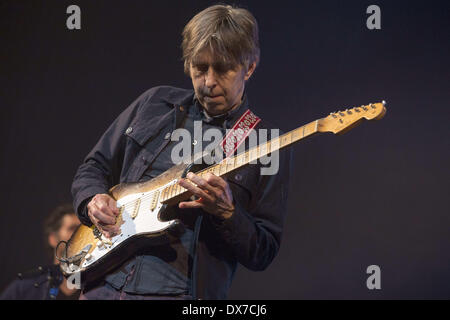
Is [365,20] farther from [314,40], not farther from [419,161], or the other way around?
[419,161]

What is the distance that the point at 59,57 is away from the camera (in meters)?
3.55

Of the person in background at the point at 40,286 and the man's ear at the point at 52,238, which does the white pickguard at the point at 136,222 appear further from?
the man's ear at the point at 52,238

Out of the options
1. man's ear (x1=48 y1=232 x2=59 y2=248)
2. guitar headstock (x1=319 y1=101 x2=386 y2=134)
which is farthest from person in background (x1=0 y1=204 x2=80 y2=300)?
guitar headstock (x1=319 y1=101 x2=386 y2=134)

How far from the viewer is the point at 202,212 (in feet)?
6.41

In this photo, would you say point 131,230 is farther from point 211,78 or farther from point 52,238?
point 52,238

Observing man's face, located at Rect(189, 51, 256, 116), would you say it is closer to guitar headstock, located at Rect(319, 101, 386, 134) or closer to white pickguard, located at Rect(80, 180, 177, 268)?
white pickguard, located at Rect(80, 180, 177, 268)

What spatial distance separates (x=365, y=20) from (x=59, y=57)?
7.15 ft

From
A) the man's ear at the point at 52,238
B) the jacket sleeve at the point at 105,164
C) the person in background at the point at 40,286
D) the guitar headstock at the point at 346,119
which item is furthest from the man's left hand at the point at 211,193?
the man's ear at the point at 52,238

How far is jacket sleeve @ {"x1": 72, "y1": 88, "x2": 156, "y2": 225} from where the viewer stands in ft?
7.14

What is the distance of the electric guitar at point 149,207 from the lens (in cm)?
175

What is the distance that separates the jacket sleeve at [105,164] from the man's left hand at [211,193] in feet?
1.92

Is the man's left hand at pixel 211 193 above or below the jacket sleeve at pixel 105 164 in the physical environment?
below

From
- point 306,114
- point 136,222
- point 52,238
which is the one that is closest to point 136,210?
point 136,222

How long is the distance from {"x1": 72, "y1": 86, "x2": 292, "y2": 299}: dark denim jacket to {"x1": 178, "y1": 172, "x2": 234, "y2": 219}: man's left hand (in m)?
0.05
